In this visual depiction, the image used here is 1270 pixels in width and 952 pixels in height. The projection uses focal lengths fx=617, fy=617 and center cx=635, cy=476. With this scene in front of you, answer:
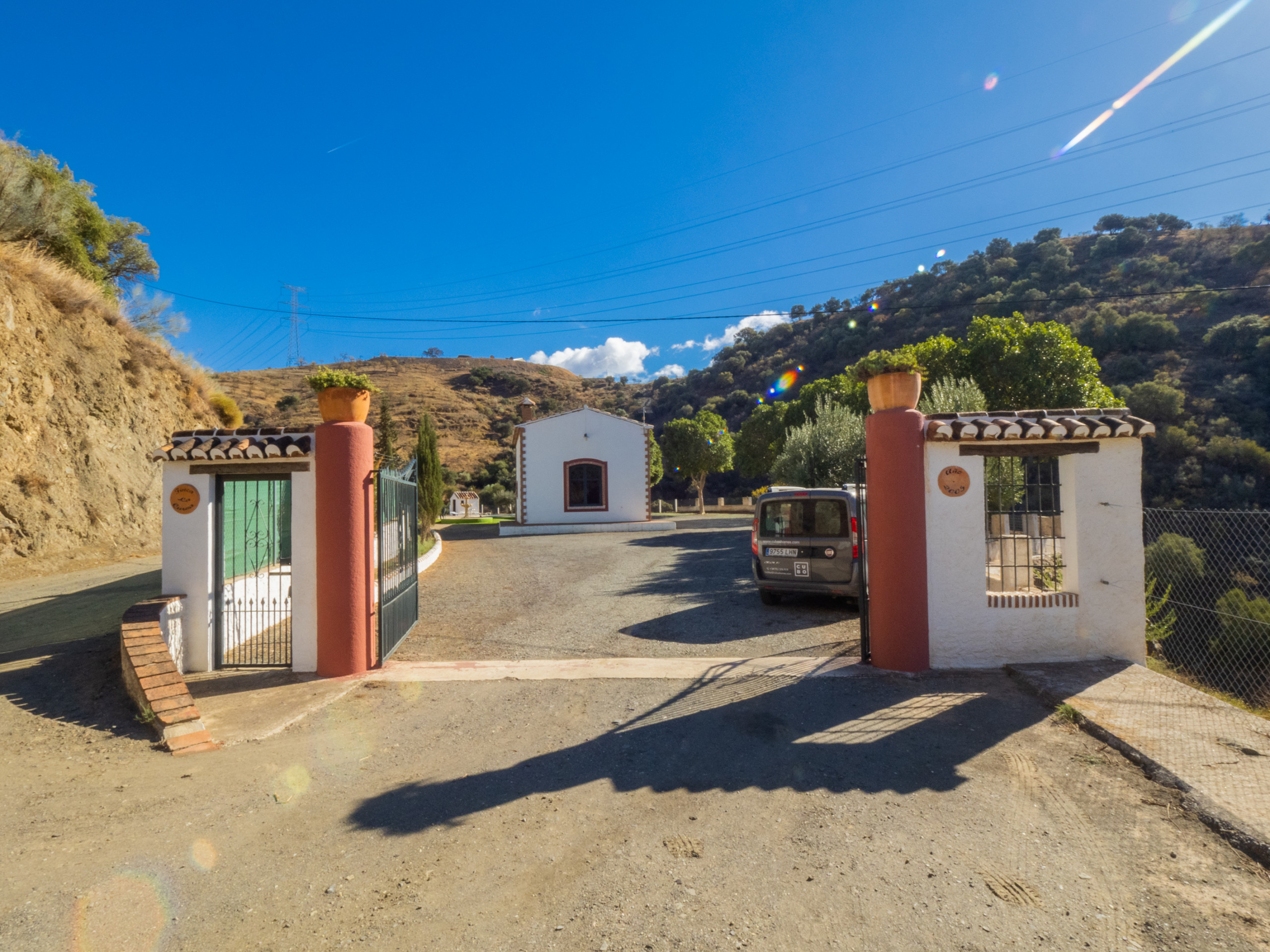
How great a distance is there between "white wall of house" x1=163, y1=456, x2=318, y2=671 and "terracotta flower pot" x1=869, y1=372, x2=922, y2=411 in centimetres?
586

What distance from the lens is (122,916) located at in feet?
9.08

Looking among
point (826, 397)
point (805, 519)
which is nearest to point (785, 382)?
point (826, 397)

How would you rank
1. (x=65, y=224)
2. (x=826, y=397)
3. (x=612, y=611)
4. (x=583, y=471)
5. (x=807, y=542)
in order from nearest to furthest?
(x=807, y=542), (x=612, y=611), (x=65, y=224), (x=583, y=471), (x=826, y=397)

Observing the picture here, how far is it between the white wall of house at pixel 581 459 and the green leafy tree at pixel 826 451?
20.1ft

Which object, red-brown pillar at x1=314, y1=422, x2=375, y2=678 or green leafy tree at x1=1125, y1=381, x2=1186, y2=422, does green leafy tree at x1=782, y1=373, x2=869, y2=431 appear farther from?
red-brown pillar at x1=314, y1=422, x2=375, y2=678

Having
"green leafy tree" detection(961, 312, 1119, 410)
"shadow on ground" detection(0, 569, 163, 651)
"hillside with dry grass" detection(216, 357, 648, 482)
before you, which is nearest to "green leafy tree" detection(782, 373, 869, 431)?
"green leafy tree" detection(961, 312, 1119, 410)

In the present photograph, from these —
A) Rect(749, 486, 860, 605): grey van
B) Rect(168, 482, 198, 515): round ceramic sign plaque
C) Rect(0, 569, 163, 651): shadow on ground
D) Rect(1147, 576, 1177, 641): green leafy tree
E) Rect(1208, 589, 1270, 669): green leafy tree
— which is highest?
Rect(168, 482, 198, 515): round ceramic sign plaque

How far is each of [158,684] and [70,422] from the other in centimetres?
1385

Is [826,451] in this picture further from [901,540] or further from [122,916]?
[122,916]

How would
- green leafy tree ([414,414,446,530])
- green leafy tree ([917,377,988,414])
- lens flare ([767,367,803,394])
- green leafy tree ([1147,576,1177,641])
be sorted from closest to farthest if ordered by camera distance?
green leafy tree ([1147,576,1177,641]), green leafy tree ([917,377,988,414]), green leafy tree ([414,414,446,530]), lens flare ([767,367,803,394])

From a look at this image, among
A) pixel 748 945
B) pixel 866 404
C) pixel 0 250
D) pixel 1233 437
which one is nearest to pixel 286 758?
pixel 748 945

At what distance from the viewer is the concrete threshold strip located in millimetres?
6312

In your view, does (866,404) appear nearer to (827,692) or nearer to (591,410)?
(591,410)

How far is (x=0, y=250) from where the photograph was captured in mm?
14438
